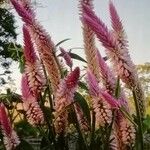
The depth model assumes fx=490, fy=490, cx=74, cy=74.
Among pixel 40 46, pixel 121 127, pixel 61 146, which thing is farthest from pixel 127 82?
pixel 61 146

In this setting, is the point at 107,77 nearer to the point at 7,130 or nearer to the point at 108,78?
the point at 108,78

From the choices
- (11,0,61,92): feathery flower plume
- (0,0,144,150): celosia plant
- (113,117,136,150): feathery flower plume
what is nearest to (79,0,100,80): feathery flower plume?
(0,0,144,150): celosia plant

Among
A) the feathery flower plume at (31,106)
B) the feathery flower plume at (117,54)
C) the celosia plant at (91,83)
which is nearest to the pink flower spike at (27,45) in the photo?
the celosia plant at (91,83)

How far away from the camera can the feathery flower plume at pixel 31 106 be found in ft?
4.75

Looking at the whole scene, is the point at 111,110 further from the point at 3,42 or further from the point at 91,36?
the point at 3,42

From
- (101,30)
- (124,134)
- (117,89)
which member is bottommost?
(124,134)

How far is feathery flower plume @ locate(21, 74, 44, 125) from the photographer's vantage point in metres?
1.45

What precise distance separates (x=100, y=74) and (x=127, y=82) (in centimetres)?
23

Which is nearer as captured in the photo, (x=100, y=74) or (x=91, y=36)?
(x=100, y=74)

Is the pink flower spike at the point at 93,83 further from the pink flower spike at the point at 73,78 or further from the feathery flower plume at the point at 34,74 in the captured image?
the feathery flower plume at the point at 34,74

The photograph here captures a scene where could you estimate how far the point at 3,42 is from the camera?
23.2 m

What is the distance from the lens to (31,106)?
1.46 meters

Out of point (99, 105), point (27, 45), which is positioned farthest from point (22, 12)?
point (99, 105)

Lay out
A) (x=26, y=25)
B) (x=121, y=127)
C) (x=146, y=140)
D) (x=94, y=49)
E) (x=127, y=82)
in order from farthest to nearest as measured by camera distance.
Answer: (x=146, y=140)
(x=94, y=49)
(x=26, y=25)
(x=121, y=127)
(x=127, y=82)
